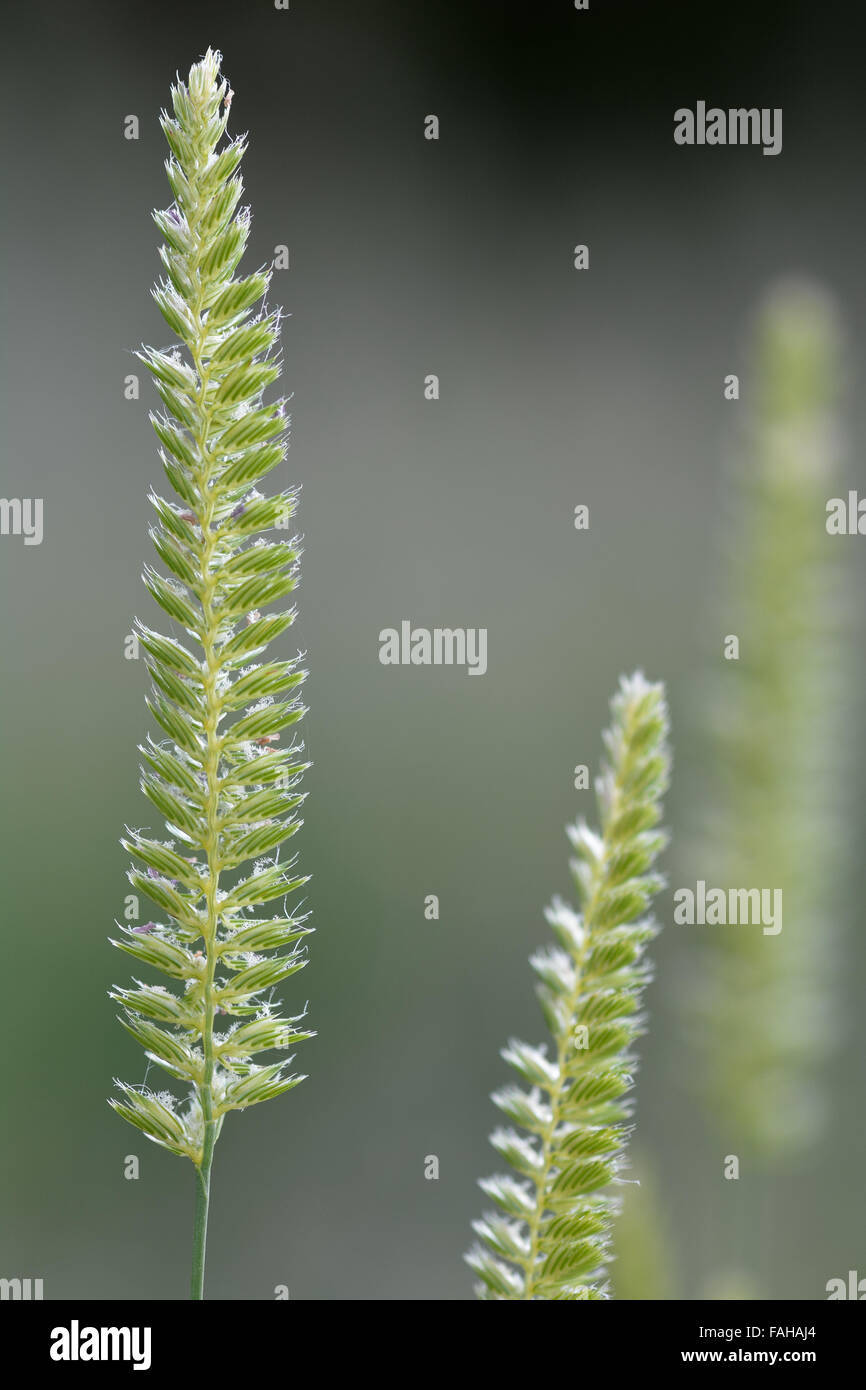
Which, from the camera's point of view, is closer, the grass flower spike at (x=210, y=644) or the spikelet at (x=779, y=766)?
the grass flower spike at (x=210, y=644)

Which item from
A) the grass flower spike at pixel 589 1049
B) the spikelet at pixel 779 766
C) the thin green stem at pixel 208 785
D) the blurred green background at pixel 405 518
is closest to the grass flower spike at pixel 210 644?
the thin green stem at pixel 208 785

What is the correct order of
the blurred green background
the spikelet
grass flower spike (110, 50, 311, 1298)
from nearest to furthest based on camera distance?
grass flower spike (110, 50, 311, 1298)
the spikelet
the blurred green background

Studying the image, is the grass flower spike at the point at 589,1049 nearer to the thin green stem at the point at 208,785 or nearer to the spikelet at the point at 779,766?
the thin green stem at the point at 208,785

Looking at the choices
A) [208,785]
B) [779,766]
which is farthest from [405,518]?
[208,785]

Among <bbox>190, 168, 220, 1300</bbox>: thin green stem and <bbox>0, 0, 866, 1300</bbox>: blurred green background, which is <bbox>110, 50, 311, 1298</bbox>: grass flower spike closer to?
<bbox>190, 168, 220, 1300</bbox>: thin green stem

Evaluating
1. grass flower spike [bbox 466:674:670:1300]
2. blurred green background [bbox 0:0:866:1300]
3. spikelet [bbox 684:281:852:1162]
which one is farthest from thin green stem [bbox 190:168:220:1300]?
blurred green background [bbox 0:0:866:1300]

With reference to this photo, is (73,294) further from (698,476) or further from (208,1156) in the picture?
(208,1156)

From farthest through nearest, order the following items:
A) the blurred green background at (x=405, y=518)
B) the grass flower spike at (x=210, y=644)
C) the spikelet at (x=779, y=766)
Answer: the blurred green background at (x=405, y=518), the spikelet at (x=779, y=766), the grass flower spike at (x=210, y=644)
